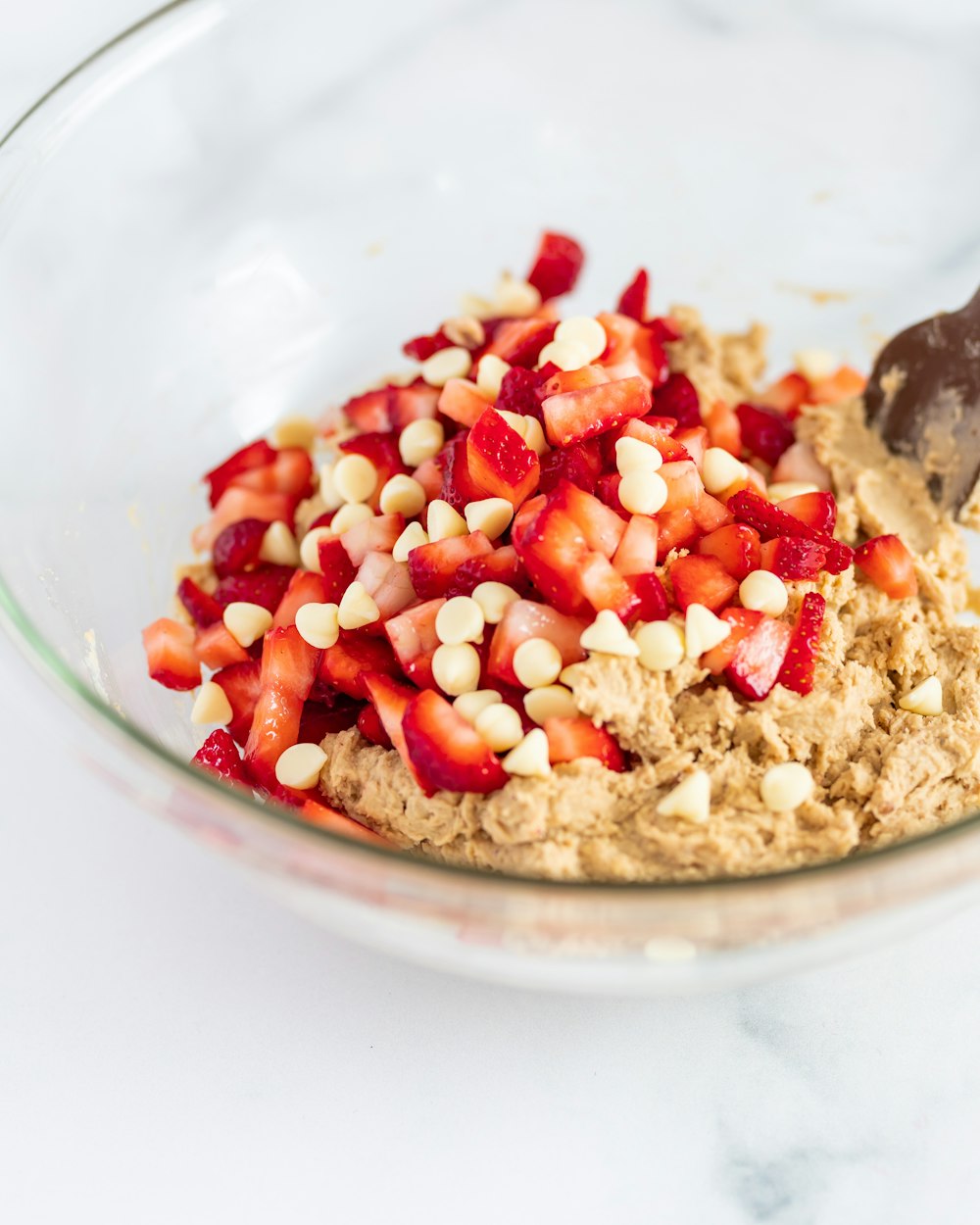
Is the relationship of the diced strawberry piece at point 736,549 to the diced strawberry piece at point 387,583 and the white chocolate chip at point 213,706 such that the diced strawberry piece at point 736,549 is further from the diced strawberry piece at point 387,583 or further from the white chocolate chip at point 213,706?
the white chocolate chip at point 213,706

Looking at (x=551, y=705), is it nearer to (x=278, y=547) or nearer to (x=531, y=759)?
(x=531, y=759)

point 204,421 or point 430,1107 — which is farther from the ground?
point 204,421

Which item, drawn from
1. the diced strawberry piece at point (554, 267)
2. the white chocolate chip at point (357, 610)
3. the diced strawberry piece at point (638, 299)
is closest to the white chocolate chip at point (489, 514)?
the white chocolate chip at point (357, 610)

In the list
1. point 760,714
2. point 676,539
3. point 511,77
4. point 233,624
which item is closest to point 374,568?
point 233,624

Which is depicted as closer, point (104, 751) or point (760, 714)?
point (104, 751)

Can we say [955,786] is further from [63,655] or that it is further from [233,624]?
[63,655]

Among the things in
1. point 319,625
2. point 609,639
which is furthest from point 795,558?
point 319,625
